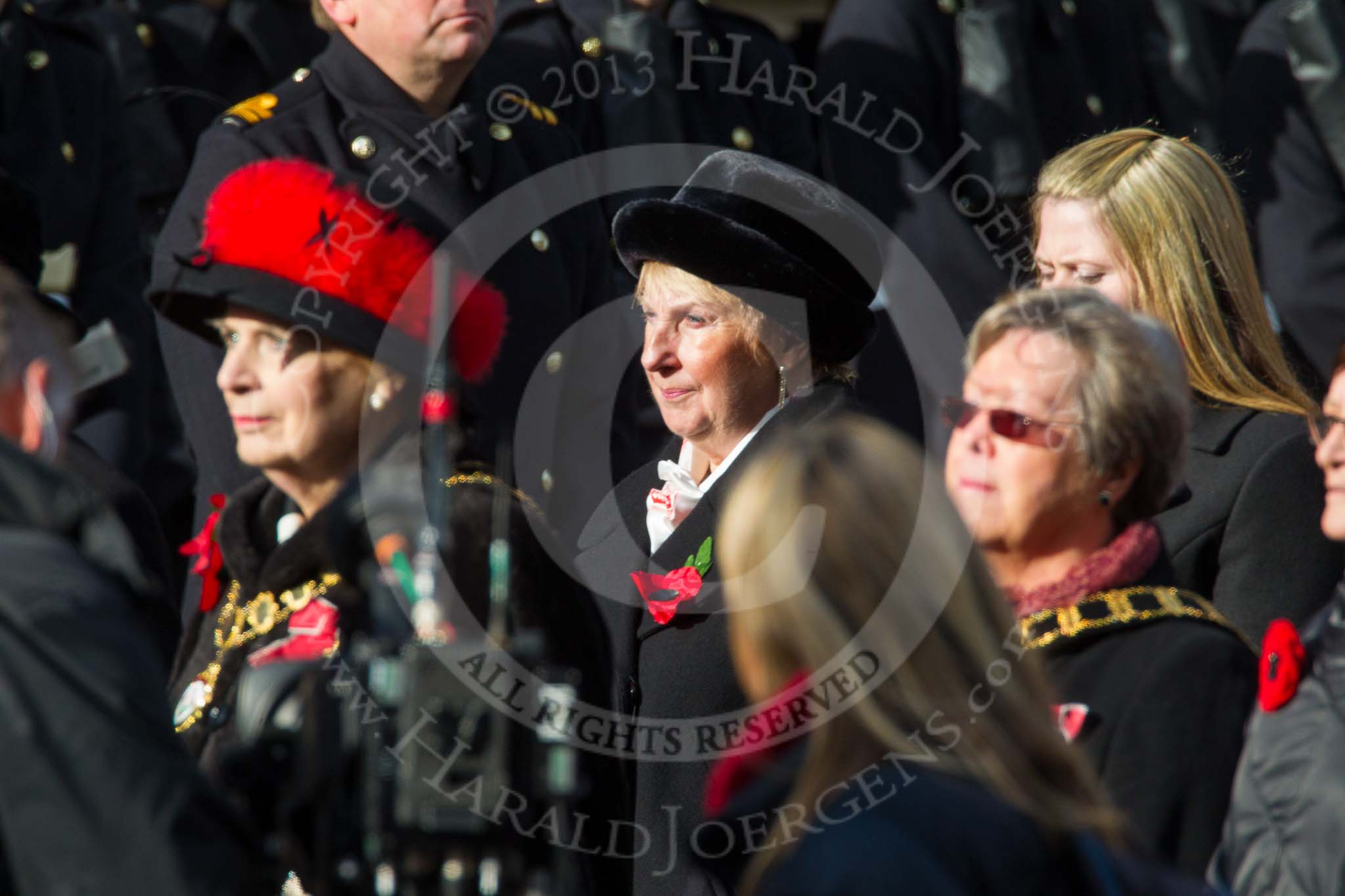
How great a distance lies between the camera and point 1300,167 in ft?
20.1

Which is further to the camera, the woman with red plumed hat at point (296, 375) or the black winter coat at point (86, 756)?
the woman with red plumed hat at point (296, 375)

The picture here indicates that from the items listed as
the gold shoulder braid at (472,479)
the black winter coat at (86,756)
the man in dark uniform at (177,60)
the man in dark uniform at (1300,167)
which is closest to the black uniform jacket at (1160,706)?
the gold shoulder braid at (472,479)

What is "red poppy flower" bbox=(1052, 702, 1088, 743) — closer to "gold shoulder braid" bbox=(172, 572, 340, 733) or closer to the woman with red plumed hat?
the woman with red plumed hat

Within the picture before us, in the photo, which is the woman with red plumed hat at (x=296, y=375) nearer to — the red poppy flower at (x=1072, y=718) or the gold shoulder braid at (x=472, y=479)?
the gold shoulder braid at (x=472, y=479)

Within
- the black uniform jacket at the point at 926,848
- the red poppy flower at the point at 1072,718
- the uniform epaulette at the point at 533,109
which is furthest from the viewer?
the uniform epaulette at the point at 533,109

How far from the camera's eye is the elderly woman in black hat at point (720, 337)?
12.7 feet

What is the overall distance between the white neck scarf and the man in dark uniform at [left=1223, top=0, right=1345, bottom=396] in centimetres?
251

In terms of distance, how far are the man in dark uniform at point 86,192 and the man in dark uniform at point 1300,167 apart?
3.15 metres

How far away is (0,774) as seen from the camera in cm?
215

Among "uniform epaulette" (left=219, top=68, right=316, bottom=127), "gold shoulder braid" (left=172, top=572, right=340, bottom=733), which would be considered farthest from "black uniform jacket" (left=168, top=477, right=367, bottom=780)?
"uniform epaulette" (left=219, top=68, right=316, bottom=127)

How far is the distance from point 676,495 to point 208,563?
909 millimetres

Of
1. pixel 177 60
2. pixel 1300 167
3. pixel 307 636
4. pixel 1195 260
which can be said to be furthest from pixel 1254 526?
pixel 177 60

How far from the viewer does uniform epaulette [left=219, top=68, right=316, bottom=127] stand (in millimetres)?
4547

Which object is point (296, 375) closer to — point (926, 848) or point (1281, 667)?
point (1281, 667)
